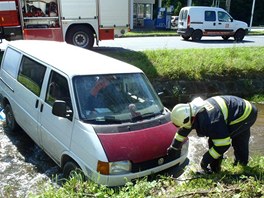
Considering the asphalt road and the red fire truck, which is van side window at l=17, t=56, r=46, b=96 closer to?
the red fire truck

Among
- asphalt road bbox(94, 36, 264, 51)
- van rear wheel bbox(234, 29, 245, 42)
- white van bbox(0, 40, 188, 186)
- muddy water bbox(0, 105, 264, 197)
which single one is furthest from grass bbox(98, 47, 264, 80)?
van rear wheel bbox(234, 29, 245, 42)

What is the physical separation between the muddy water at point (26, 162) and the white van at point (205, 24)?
42.2ft

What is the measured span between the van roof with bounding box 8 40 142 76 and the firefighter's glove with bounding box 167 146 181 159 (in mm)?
1424

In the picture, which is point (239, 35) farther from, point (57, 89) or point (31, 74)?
point (57, 89)

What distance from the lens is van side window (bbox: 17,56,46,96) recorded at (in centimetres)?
500

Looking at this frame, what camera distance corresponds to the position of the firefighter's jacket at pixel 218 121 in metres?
3.81

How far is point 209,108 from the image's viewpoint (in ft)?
12.8

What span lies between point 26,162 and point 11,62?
2083 millimetres

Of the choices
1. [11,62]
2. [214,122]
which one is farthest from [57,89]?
[214,122]

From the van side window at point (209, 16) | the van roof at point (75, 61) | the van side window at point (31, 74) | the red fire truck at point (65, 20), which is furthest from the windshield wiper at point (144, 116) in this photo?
the van side window at point (209, 16)

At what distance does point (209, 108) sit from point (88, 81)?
1.72 meters

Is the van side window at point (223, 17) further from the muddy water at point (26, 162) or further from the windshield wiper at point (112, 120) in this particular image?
the windshield wiper at point (112, 120)

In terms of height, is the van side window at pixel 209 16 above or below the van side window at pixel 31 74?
above

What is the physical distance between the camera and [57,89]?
15.1ft
